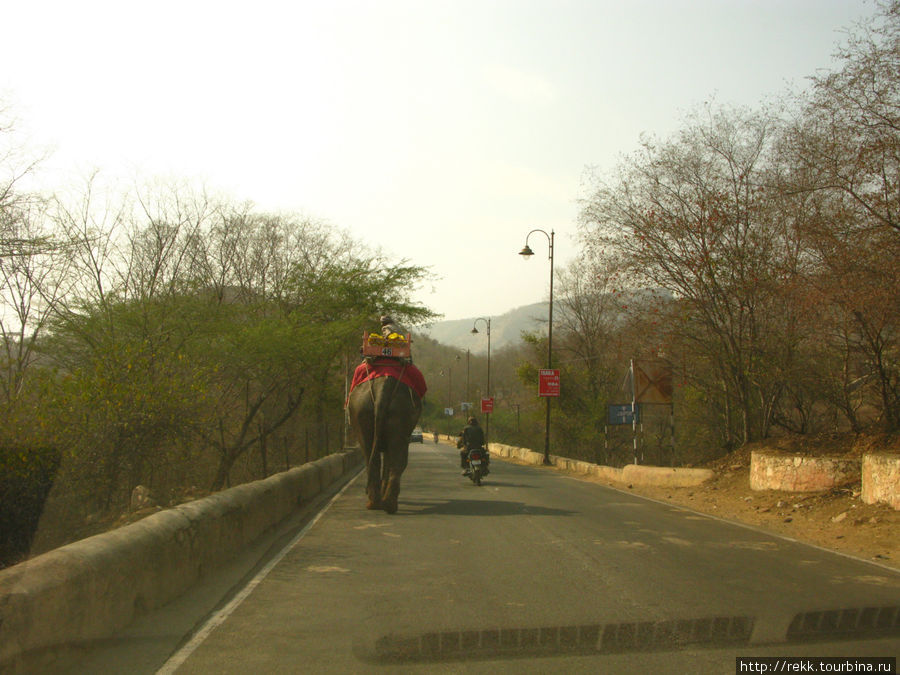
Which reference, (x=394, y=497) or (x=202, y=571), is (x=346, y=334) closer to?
(x=394, y=497)

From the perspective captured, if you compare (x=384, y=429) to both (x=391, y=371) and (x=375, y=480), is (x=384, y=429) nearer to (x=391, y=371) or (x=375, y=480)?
(x=375, y=480)

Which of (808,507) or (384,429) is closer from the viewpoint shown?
(384,429)

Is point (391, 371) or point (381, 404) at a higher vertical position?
point (391, 371)

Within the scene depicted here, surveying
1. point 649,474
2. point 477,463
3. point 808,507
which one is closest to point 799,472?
point 808,507

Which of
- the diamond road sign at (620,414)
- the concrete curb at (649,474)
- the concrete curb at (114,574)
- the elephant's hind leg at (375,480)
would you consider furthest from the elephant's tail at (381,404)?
the diamond road sign at (620,414)

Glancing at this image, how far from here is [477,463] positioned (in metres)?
19.0

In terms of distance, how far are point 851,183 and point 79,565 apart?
39.9 ft

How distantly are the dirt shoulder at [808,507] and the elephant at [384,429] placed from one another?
5.78 meters

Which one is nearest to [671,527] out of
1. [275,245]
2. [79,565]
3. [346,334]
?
[79,565]

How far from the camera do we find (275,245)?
4306cm

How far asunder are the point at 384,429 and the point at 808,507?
24.3ft

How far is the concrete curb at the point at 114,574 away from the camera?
4660 mm

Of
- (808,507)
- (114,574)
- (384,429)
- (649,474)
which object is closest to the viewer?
(114,574)

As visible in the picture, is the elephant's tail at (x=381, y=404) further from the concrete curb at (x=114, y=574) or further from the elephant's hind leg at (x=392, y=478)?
the concrete curb at (x=114, y=574)
